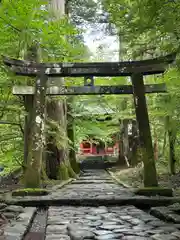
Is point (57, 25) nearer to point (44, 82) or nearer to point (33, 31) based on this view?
point (33, 31)

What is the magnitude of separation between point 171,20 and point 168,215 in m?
3.26

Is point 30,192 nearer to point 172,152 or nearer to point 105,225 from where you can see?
point 105,225

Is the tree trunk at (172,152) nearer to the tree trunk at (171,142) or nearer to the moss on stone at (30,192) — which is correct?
the tree trunk at (171,142)

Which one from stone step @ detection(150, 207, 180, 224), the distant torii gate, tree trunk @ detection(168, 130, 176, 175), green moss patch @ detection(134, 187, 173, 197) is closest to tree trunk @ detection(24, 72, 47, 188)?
the distant torii gate

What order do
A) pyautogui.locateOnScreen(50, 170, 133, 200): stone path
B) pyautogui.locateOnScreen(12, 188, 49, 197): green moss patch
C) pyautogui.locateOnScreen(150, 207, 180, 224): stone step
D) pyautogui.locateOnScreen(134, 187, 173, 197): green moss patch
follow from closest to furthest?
pyautogui.locateOnScreen(150, 207, 180, 224): stone step → pyautogui.locateOnScreen(50, 170, 133, 200): stone path → pyautogui.locateOnScreen(12, 188, 49, 197): green moss patch → pyautogui.locateOnScreen(134, 187, 173, 197): green moss patch

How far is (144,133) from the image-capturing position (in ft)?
30.9

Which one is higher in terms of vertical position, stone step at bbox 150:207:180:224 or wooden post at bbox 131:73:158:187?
wooden post at bbox 131:73:158:187

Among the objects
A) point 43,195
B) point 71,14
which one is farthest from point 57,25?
point 71,14

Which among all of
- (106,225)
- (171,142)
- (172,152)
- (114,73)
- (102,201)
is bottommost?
(106,225)

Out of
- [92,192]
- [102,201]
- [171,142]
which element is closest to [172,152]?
[171,142]

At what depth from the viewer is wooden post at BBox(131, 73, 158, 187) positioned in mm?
9062

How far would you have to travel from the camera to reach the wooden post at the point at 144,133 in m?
9.06

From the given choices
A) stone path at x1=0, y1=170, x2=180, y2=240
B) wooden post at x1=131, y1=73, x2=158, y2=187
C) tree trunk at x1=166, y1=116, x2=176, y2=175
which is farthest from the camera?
tree trunk at x1=166, y1=116, x2=176, y2=175

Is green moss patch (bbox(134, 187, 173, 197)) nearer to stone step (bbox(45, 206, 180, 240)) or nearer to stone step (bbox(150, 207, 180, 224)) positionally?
stone step (bbox(45, 206, 180, 240))
